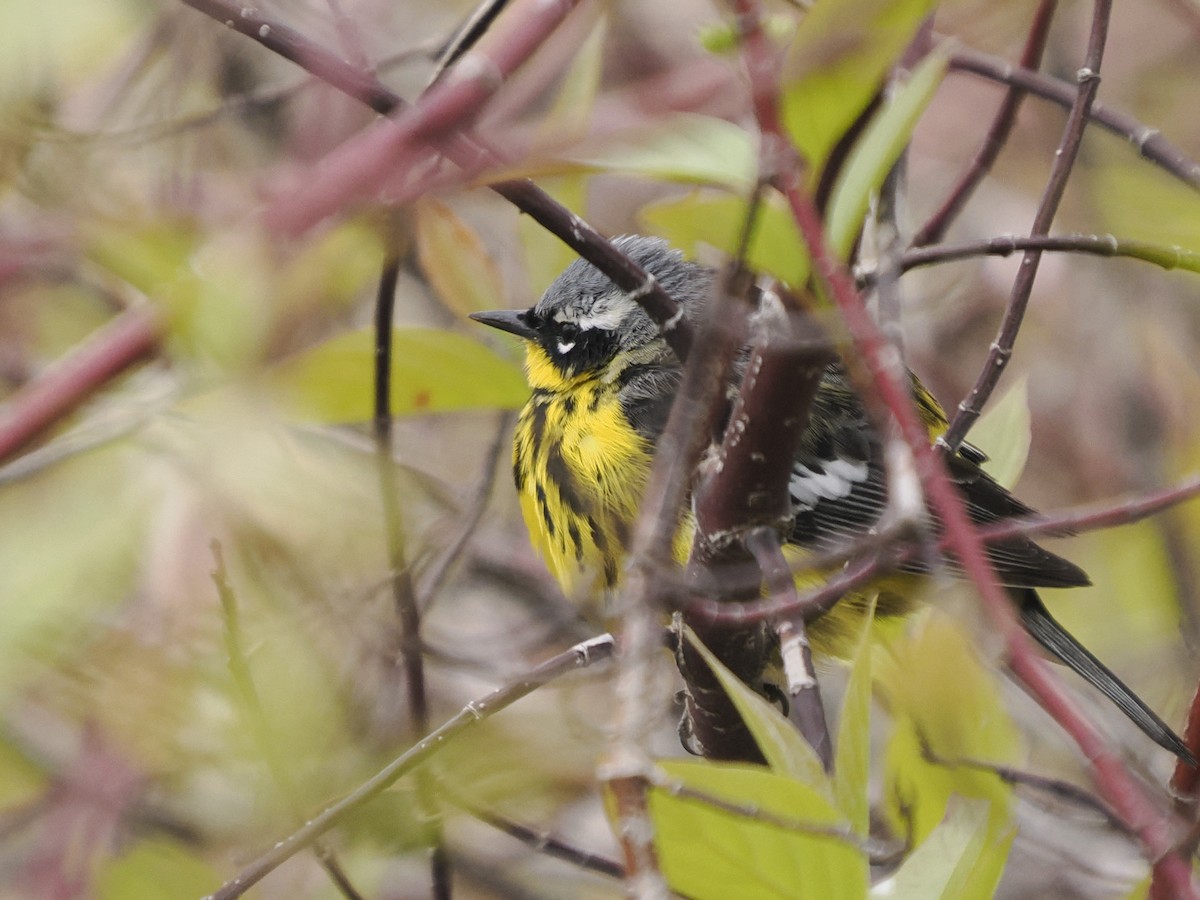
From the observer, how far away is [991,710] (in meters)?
1.42

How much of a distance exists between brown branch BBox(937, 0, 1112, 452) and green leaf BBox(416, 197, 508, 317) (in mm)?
640

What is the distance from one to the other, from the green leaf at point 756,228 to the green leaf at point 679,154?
39 mm

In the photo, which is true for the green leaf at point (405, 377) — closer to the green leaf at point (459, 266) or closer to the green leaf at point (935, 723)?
the green leaf at point (459, 266)

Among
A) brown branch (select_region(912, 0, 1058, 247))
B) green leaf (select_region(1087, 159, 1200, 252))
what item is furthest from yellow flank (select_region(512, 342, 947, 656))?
green leaf (select_region(1087, 159, 1200, 252))

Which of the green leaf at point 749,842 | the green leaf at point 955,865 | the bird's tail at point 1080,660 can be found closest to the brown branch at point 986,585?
the green leaf at point 749,842

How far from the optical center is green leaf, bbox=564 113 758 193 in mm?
952

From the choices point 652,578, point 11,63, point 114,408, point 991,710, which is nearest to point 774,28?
point 652,578

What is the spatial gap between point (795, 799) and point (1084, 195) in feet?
10.4

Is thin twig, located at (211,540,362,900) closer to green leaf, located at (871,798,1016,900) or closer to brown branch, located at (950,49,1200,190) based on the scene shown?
green leaf, located at (871,798,1016,900)

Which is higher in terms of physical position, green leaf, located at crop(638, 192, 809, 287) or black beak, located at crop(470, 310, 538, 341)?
black beak, located at crop(470, 310, 538, 341)

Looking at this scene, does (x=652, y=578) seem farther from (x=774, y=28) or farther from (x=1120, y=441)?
(x=1120, y=441)

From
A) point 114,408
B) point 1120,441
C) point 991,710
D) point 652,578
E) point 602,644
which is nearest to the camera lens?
point 652,578

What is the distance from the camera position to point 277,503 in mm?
1631

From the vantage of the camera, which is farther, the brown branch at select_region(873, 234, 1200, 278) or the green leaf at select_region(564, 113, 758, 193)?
the brown branch at select_region(873, 234, 1200, 278)
